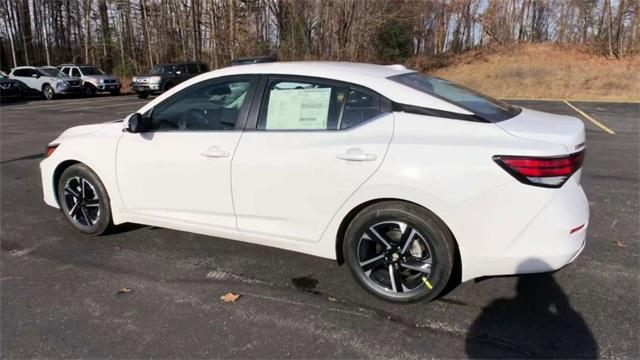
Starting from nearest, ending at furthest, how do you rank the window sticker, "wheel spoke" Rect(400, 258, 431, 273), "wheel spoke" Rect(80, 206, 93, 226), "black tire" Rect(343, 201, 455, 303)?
"black tire" Rect(343, 201, 455, 303) → "wheel spoke" Rect(400, 258, 431, 273) → the window sticker → "wheel spoke" Rect(80, 206, 93, 226)

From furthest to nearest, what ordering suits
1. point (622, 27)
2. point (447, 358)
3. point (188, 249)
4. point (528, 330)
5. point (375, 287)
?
point (622, 27) → point (188, 249) → point (375, 287) → point (528, 330) → point (447, 358)

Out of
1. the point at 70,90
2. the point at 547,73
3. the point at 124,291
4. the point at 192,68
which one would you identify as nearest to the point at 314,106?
the point at 124,291

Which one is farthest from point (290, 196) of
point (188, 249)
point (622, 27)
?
point (622, 27)

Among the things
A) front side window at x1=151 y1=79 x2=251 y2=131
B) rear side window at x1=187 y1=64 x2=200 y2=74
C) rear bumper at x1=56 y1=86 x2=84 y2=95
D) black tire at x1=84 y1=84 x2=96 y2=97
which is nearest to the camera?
front side window at x1=151 y1=79 x2=251 y2=131

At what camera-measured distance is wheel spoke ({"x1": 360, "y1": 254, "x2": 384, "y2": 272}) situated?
11.2 ft

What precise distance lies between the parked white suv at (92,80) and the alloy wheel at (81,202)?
25.5 m

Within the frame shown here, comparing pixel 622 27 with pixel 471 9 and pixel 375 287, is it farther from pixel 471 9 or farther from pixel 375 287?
pixel 375 287

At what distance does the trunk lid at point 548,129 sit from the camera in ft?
10.0

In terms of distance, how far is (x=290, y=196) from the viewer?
3.57m

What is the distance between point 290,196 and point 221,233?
741mm

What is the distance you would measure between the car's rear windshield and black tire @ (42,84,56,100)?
2658 cm

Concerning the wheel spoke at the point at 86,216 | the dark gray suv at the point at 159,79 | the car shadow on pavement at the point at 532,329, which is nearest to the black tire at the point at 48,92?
the dark gray suv at the point at 159,79

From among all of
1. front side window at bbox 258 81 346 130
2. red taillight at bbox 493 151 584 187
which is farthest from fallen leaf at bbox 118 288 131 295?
red taillight at bbox 493 151 584 187

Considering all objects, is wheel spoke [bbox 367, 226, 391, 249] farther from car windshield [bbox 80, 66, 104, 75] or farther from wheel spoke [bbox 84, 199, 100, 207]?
car windshield [bbox 80, 66, 104, 75]
